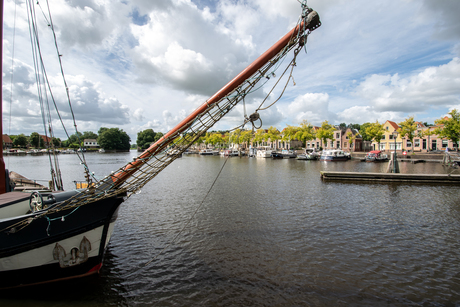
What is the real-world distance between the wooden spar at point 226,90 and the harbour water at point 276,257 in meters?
2.17

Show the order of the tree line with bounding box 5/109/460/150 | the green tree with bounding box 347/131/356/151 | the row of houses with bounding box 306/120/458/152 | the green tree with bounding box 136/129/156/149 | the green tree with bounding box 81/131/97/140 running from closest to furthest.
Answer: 1. the tree line with bounding box 5/109/460/150
2. the row of houses with bounding box 306/120/458/152
3. the green tree with bounding box 347/131/356/151
4. the green tree with bounding box 136/129/156/149
5. the green tree with bounding box 81/131/97/140

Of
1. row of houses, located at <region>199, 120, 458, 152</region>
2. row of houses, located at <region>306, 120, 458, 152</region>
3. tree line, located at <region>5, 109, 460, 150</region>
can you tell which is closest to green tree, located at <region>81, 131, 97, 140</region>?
tree line, located at <region>5, 109, 460, 150</region>

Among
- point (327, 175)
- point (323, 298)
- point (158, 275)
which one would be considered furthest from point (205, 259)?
point (327, 175)

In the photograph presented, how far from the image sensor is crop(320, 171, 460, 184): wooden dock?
72.2 feet

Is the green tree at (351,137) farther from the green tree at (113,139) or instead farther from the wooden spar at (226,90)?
the green tree at (113,139)

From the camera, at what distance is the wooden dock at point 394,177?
2200 centimetres

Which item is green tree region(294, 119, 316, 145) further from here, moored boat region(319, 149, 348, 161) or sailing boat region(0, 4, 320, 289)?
sailing boat region(0, 4, 320, 289)

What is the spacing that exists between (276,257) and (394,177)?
21.2 meters

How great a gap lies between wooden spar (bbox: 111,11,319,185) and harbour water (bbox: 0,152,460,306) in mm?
2174

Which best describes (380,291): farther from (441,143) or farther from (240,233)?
(441,143)

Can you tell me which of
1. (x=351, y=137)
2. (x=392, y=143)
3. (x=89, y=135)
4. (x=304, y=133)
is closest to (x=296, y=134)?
(x=304, y=133)

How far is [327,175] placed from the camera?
982 inches

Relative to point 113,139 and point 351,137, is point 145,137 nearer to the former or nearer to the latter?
point 113,139

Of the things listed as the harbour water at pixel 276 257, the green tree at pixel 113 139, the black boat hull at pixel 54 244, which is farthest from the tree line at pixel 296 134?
the harbour water at pixel 276 257
